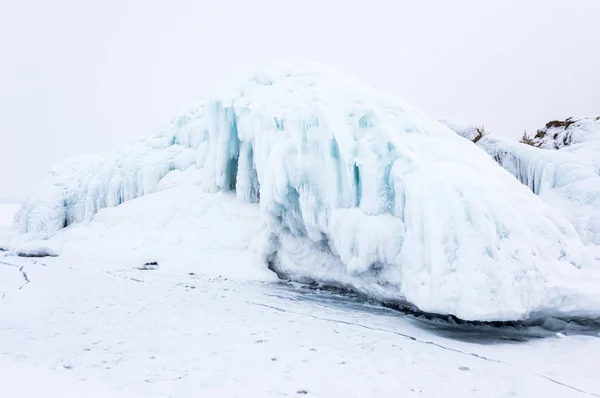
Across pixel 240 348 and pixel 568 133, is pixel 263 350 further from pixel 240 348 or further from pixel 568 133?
pixel 568 133

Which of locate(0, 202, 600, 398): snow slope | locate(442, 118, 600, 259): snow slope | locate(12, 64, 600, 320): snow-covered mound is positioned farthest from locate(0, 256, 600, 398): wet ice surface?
locate(442, 118, 600, 259): snow slope

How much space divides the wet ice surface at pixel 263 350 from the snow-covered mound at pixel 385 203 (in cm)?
67

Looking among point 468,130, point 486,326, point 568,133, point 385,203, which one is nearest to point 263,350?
point 486,326

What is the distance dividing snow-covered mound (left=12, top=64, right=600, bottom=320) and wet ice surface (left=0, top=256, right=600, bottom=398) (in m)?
0.67

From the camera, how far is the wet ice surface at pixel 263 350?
4.14m

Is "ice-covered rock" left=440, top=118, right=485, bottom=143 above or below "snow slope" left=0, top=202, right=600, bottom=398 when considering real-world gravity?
above

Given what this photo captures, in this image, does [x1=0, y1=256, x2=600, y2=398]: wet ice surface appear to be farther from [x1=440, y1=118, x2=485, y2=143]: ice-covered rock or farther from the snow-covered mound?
[x1=440, y1=118, x2=485, y2=143]: ice-covered rock

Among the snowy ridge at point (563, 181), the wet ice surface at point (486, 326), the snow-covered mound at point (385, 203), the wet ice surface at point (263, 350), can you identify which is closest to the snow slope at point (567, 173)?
the snowy ridge at point (563, 181)

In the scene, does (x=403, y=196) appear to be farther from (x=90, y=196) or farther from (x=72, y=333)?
(x=90, y=196)

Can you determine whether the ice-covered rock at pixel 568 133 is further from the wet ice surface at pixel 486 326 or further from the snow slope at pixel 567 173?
the wet ice surface at pixel 486 326

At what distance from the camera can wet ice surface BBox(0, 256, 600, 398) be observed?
4145mm

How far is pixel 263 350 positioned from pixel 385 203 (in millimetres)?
3778

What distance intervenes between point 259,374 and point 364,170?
182 inches

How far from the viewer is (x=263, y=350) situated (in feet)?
17.4
